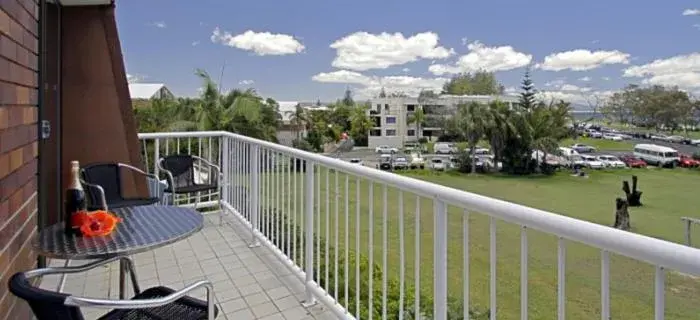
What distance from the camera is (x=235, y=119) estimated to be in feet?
62.8

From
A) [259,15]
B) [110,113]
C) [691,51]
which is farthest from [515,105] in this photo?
[110,113]

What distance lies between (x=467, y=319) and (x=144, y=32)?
35212 mm

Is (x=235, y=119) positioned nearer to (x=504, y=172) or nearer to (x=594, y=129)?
(x=504, y=172)

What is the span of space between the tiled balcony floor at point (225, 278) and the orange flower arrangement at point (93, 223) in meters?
0.92

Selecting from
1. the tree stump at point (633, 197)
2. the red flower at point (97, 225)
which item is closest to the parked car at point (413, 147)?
the tree stump at point (633, 197)

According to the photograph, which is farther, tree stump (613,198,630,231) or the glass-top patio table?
tree stump (613,198,630,231)

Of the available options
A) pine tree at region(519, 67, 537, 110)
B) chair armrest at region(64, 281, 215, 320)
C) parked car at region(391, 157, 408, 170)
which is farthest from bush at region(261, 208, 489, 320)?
pine tree at region(519, 67, 537, 110)

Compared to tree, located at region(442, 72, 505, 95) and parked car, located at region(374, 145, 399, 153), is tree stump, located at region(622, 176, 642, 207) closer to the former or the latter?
parked car, located at region(374, 145, 399, 153)

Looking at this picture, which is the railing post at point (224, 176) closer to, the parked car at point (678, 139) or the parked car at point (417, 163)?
the parked car at point (417, 163)

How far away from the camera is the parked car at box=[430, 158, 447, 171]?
144ft

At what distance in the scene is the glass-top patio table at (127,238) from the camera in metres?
1.81

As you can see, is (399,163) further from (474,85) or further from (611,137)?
(611,137)

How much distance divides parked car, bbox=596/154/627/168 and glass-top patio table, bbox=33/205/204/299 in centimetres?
5377

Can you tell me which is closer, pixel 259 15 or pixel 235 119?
pixel 235 119
